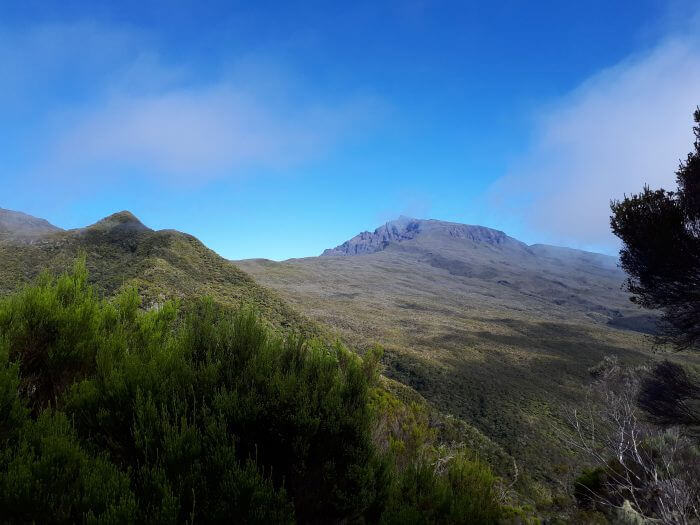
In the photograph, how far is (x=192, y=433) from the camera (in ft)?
11.9

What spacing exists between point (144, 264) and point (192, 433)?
127ft

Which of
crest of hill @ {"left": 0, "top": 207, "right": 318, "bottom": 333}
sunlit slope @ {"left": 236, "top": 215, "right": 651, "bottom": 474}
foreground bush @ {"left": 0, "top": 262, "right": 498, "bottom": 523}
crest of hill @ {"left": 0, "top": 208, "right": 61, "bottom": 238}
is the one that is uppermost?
crest of hill @ {"left": 0, "top": 208, "right": 61, "bottom": 238}

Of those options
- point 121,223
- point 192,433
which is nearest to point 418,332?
point 121,223

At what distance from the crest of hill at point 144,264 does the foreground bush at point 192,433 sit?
2532 centimetres

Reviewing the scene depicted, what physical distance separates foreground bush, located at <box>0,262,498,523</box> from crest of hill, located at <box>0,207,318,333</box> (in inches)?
997

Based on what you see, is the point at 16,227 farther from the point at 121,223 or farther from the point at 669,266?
the point at 669,266

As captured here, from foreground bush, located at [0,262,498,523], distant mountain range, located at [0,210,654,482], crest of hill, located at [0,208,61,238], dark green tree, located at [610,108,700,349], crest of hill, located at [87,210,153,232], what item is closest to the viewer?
foreground bush, located at [0,262,498,523]

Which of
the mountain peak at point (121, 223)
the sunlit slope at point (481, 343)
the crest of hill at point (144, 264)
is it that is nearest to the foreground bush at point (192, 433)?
the sunlit slope at point (481, 343)

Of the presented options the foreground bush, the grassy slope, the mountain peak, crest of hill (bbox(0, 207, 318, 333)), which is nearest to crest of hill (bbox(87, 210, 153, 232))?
the mountain peak

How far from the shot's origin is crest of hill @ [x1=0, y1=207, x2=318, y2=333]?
33438 mm

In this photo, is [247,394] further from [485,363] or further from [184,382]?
[485,363]

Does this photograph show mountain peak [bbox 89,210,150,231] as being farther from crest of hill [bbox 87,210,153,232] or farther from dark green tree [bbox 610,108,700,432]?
dark green tree [bbox 610,108,700,432]

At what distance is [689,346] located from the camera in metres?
11.9

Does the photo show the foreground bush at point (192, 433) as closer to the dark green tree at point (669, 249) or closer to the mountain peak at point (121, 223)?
the dark green tree at point (669, 249)
